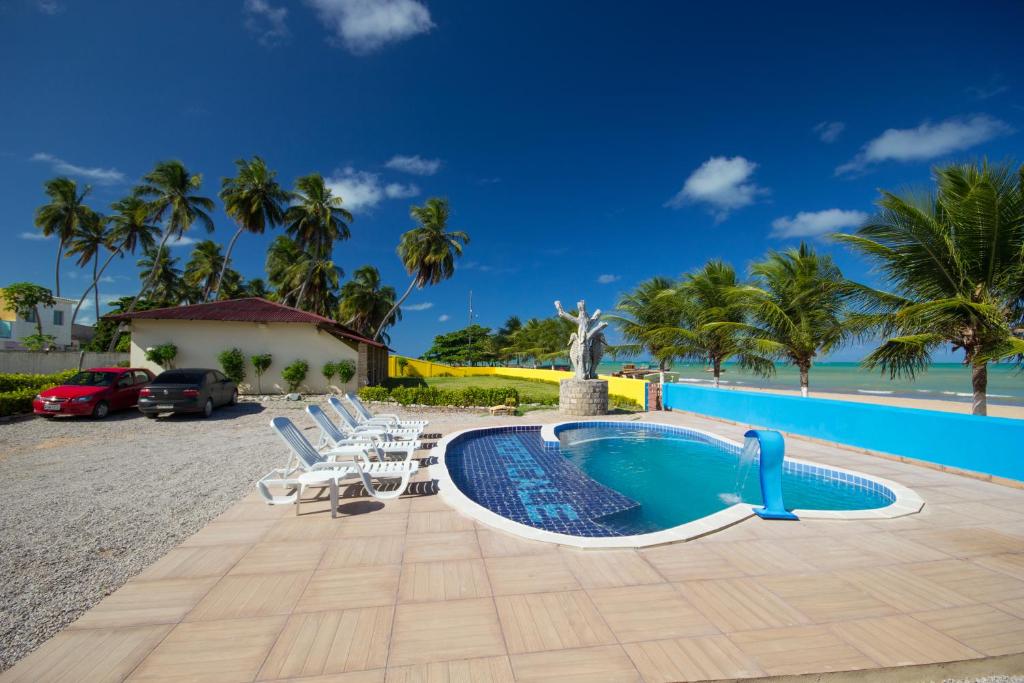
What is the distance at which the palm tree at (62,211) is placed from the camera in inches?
1294

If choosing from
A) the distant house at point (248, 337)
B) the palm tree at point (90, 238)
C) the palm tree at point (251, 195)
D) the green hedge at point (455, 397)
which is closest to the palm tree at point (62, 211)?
the palm tree at point (90, 238)

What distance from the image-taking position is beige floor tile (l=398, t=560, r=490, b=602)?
3.21 m

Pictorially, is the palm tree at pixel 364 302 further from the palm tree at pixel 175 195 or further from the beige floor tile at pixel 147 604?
the beige floor tile at pixel 147 604

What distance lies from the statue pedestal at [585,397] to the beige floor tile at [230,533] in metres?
10.7

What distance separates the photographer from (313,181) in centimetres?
3309

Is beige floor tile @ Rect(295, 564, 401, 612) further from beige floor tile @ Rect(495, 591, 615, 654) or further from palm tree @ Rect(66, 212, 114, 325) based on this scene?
palm tree @ Rect(66, 212, 114, 325)

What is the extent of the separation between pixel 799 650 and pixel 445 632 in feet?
7.30

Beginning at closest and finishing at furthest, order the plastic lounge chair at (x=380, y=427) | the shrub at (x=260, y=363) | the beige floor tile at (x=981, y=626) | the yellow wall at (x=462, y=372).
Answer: the beige floor tile at (x=981, y=626) < the plastic lounge chair at (x=380, y=427) < the shrub at (x=260, y=363) < the yellow wall at (x=462, y=372)

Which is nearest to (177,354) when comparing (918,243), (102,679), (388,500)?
(388,500)

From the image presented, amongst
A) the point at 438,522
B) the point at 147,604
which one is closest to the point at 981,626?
the point at 438,522

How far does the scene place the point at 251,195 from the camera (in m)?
30.6

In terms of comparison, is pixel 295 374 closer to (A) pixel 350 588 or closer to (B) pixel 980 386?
(A) pixel 350 588

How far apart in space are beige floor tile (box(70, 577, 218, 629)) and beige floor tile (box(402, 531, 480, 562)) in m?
1.62

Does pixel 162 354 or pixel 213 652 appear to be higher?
pixel 162 354
